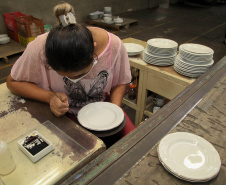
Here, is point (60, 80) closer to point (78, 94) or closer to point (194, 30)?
point (78, 94)

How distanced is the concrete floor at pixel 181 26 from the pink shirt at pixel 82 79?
1414 mm

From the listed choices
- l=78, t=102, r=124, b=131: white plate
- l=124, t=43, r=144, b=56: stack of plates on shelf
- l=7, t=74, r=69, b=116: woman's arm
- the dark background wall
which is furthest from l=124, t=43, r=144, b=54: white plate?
the dark background wall

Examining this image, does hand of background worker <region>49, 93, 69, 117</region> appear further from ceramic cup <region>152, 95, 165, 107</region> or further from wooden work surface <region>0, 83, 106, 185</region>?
ceramic cup <region>152, 95, 165, 107</region>

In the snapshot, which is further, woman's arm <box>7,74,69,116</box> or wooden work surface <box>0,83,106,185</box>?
woman's arm <box>7,74,69,116</box>

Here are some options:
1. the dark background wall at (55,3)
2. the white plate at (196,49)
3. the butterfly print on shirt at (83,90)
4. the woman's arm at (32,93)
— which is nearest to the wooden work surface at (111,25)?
the dark background wall at (55,3)

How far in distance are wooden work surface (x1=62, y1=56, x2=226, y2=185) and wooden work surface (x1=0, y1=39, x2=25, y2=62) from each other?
325 cm

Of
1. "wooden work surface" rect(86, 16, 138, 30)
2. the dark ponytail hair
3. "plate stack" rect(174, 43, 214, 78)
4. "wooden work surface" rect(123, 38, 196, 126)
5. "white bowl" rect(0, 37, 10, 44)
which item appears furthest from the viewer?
"wooden work surface" rect(86, 16, 138, 30)

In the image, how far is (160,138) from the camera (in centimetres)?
77

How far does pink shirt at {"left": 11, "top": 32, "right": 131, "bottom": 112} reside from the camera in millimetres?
1199

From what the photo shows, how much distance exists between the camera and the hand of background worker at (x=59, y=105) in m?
1.04

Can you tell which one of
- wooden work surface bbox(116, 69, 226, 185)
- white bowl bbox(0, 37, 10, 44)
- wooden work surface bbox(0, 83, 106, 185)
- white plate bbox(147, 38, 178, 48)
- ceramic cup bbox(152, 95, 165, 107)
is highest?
wooden work surface bbox(116, 69, 226, 185)

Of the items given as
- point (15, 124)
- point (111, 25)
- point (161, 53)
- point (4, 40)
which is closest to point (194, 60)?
point (161, 53)

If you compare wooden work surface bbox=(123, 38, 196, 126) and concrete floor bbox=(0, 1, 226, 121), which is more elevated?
wooden work surface bbox=(123, 38, 196, 126)

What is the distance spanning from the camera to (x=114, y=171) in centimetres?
64
